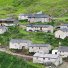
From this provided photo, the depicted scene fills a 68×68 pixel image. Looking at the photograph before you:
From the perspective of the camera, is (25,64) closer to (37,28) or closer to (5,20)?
(37,28)

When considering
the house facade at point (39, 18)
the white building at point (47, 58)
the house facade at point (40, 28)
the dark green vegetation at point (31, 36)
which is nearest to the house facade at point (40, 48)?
the dark green vegetation at point (31, 36)

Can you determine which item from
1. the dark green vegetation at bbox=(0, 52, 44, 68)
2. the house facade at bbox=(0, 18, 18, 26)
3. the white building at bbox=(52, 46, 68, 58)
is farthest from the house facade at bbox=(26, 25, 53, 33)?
the dark green vegetation at bbox=(0, 52, 44, 68)

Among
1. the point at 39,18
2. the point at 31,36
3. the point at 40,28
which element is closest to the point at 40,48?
the point at 31,36

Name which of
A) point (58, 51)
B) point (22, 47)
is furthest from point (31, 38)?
point (58, 51)

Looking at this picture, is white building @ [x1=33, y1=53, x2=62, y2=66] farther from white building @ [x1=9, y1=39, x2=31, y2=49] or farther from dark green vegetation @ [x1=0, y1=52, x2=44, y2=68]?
white building @ [x1=9, y1=39, x2=31, y2=49]

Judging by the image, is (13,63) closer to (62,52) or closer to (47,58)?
(47,58)
